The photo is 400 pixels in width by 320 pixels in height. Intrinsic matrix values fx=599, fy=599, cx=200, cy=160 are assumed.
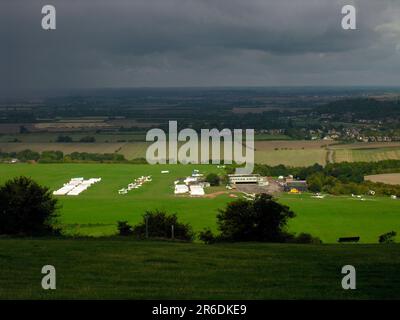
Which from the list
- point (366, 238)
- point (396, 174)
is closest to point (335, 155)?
point (396, 174)

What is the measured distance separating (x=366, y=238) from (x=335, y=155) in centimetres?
3775

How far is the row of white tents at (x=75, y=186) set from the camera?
46.8 metres

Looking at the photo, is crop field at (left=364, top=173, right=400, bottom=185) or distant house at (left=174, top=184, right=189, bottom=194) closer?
distant house at (left=174, top=184, right=189, bottom=194)

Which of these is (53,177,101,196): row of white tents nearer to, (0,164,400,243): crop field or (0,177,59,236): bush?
(0,164,400,243): crop field

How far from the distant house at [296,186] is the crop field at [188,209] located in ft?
7.74

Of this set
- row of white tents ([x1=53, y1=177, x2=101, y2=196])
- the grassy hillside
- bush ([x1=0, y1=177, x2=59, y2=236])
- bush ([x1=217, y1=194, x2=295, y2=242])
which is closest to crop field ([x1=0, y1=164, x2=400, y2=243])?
row of white tents ([x1=53, y1=177, x2=101, y2=196])

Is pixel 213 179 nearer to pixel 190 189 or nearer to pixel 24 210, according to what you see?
pixel 190 189

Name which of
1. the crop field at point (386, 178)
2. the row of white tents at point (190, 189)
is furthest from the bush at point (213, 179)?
the crop field at point (386, 178)

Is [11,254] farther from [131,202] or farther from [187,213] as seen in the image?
[131,202]

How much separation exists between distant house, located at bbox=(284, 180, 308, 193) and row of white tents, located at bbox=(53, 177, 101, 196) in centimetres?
1637

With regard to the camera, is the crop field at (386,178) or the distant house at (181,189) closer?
the distant house at (181,189)

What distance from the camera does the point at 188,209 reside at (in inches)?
1523

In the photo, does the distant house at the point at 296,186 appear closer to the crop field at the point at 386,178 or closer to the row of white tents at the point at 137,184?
the crop field at the point at 386,178

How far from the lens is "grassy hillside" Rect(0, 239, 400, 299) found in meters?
10.8
